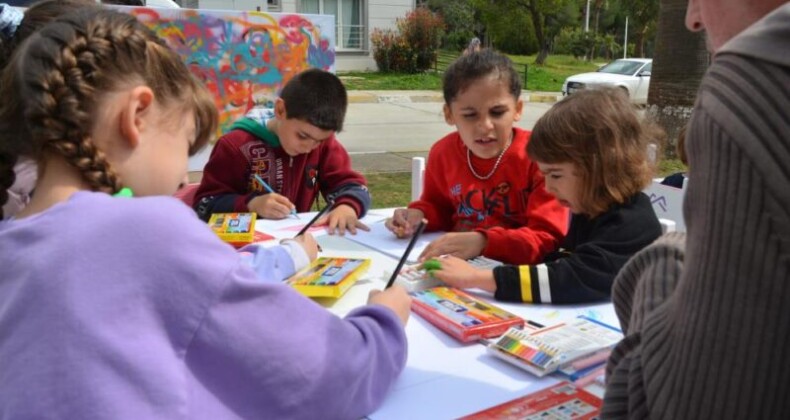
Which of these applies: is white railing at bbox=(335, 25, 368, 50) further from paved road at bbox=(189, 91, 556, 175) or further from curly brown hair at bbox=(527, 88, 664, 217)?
curly brown hair at bbox=(527, 88, 664, 217)

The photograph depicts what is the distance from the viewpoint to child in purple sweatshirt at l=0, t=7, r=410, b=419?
0.74m

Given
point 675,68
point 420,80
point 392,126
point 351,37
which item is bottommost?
point 392,126

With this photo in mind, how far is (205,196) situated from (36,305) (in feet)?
5.85

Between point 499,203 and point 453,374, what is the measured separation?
3.75 ft

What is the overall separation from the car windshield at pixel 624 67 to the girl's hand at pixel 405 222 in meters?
14.0

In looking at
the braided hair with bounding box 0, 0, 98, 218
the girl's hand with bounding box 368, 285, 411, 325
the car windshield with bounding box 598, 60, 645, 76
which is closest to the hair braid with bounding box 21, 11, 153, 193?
the girl's hand with bounding box 368, 285, 411, 325

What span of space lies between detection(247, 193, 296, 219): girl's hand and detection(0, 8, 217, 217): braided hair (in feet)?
4.25

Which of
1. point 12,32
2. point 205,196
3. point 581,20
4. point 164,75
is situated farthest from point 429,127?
point 581,20

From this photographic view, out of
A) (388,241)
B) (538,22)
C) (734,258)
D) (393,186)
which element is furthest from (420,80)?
(734,258)

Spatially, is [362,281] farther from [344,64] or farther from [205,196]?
[344,64]

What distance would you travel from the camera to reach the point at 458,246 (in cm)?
182

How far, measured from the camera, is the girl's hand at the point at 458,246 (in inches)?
70.4

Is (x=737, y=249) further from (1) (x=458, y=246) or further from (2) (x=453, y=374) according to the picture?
(1) (x=458, y=246)

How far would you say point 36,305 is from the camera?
2.46 ft
